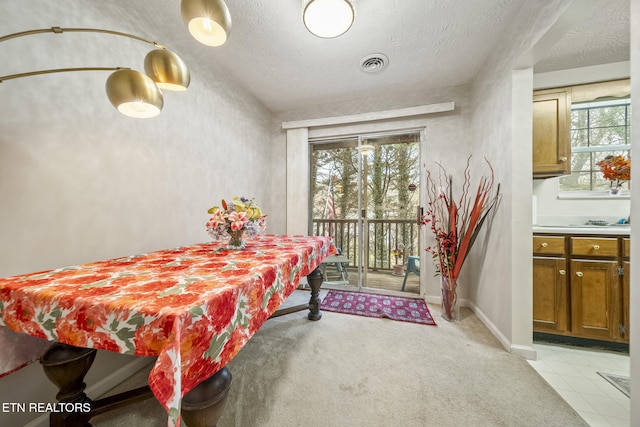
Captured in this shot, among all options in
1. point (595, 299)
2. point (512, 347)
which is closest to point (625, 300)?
point (595, 299)

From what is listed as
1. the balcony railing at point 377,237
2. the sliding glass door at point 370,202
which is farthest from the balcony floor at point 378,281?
the balcony railing at point 377,237

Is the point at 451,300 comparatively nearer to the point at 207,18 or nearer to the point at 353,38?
the point at 353,38

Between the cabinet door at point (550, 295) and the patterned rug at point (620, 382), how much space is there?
353 millimetres

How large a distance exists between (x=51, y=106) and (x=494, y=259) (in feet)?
10.5

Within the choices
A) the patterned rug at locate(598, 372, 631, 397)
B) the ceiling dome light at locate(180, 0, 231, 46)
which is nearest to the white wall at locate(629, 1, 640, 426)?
the patterned rug at locate(598, 372, 631, 397)

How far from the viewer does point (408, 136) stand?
289 cm

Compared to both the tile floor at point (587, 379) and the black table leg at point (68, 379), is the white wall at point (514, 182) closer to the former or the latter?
the tile floor at point (587, 379)

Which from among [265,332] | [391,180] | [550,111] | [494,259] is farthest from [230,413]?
[550,111]

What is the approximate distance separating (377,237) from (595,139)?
2.54 metres

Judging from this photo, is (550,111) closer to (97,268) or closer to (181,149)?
(181,149)

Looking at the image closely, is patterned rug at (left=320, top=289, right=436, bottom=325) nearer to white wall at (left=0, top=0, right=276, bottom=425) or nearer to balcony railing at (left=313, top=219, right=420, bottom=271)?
balcony railing at (left=313, top=219, right=420, bottom=271)

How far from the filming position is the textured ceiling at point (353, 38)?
143 centimetres

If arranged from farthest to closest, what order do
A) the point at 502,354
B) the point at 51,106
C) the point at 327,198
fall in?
the point at 327,198, the point at 502,354, the point at 51,106

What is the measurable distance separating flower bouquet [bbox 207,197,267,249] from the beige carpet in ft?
2.94
